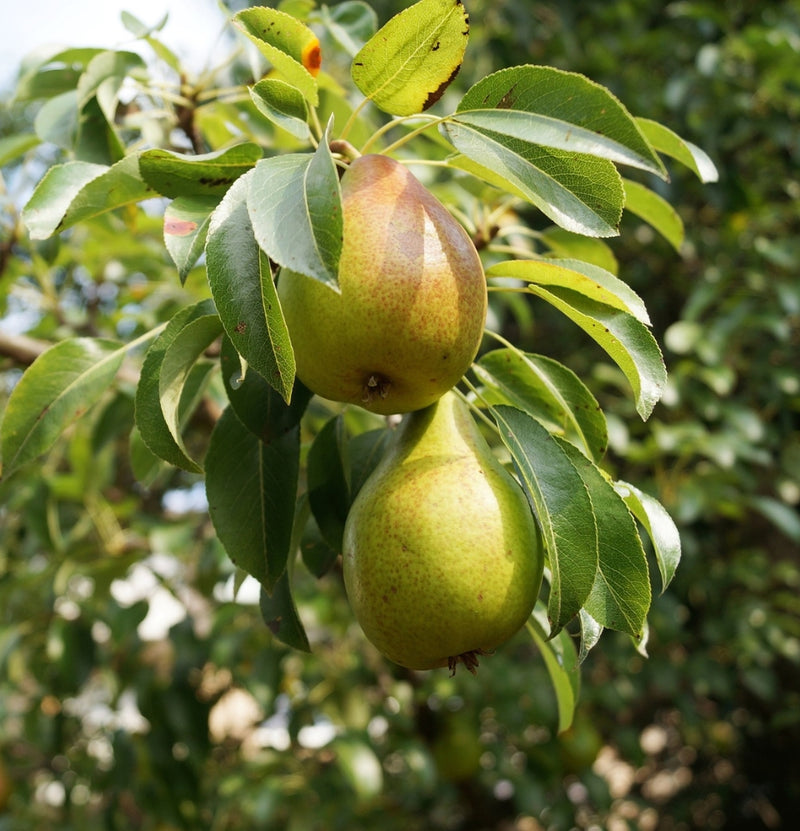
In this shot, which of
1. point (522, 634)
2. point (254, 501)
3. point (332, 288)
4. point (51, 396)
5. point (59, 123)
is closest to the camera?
point (332, 288)

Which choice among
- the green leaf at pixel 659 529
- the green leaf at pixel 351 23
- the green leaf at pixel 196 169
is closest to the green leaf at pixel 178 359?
the green leaf at pixel 196 169

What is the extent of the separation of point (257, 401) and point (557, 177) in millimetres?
295

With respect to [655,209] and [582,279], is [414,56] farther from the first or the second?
[655,209]

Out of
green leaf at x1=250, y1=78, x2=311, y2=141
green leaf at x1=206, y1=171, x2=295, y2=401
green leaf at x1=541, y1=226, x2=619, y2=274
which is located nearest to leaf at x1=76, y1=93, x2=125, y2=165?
green leaf at x1=250, y1=78, x2=311, y2=141

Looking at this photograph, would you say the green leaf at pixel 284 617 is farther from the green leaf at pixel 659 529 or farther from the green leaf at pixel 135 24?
the green leaf at pixel 135 24

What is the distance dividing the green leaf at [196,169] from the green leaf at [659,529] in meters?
0.41

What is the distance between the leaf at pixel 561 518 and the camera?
565mm

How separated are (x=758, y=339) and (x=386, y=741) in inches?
60.8

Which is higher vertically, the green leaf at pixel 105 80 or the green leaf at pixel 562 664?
the green leaf at pixel 105 80

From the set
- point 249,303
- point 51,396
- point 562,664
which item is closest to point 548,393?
point 562,664

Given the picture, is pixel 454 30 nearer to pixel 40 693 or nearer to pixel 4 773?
pixel 40 693

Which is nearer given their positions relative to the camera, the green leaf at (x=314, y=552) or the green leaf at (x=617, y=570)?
the green leaf at (x=617, y=570)

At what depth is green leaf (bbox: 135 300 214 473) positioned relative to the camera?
2.02 feet

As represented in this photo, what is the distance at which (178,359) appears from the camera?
0.62 m
